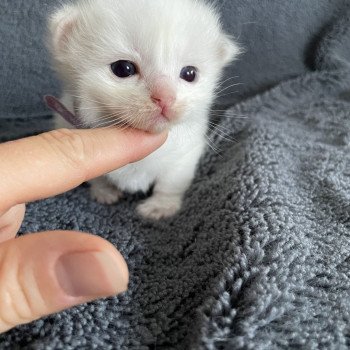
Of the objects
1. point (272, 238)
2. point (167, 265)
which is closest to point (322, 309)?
point (272, 238)

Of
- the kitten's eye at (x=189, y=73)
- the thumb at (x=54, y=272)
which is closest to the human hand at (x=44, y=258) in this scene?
the thumb at (x=54, y=272)

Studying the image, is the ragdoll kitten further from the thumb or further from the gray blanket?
the thumb

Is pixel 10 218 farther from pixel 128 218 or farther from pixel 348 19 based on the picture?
pixel 348 19

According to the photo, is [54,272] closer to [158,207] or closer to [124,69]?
[124,69]

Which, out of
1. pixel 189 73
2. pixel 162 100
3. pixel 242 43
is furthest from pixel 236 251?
pixel 242 43

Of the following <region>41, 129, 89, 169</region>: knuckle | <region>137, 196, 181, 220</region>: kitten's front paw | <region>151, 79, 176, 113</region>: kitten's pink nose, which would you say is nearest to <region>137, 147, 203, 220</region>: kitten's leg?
<region>137, 196, 181, 220</region>: kitten's front paw

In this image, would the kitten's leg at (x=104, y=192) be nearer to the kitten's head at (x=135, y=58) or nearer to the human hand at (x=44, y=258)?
the kitten's head at (x=135, y=58)
